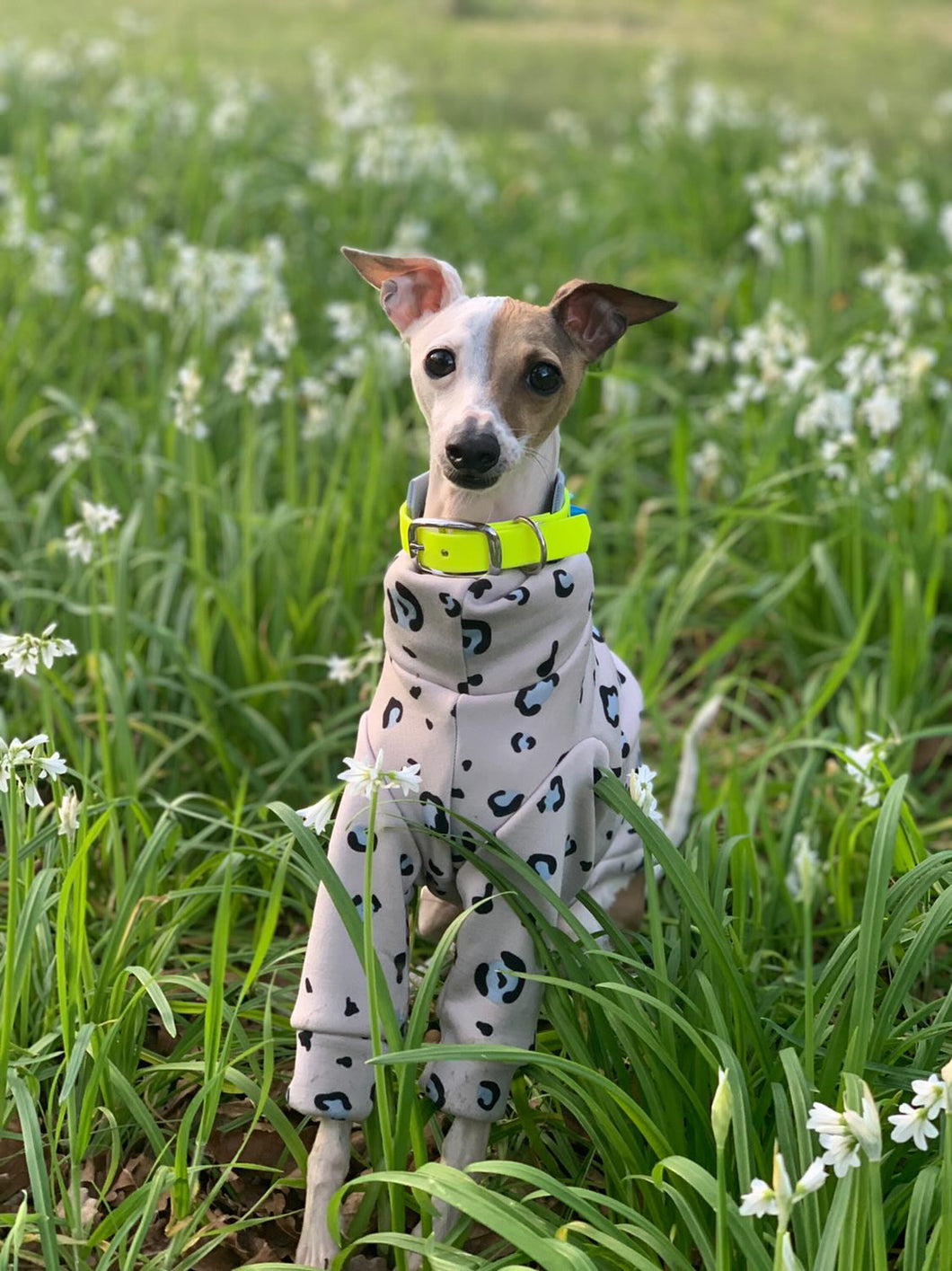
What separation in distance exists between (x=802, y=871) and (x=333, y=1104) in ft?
2.68

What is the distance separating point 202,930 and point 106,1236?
0.87m

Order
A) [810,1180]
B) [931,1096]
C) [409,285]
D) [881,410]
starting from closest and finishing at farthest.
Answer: [810,1180] < [931,1096] < [409,285] < [881,410]

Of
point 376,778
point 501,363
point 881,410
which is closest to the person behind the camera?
point 376,778

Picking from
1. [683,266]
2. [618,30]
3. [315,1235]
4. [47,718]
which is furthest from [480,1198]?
[618,30]

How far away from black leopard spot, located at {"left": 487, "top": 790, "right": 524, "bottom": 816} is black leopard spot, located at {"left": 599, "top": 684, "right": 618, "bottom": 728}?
282mm

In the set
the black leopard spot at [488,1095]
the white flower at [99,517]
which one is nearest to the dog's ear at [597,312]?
the white flower at [99,517]

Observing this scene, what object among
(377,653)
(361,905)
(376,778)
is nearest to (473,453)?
(376,778)

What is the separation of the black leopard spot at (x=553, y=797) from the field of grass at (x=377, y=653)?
0.14 meters

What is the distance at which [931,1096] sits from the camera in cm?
164

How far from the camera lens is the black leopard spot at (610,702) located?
7.46 feet

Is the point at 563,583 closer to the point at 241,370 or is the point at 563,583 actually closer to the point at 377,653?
the point at 377,653

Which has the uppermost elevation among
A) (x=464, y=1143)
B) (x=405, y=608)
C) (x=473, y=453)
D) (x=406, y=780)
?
(x=473, y=453)

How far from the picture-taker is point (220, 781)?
329 centimetres

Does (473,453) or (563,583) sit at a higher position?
(473,453)
